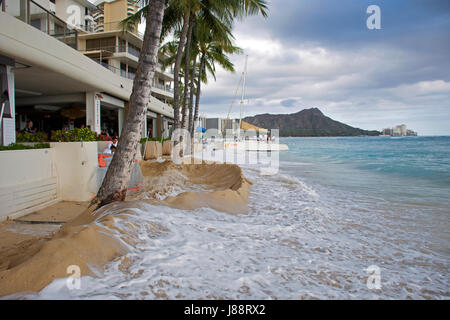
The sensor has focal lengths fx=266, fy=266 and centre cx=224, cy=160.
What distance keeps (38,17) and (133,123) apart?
7264 mm

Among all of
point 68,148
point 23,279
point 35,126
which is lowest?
point 23,279

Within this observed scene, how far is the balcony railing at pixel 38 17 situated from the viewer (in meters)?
8.22

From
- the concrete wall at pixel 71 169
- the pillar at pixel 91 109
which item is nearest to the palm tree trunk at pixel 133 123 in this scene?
the concrete wall at pixel 71 169

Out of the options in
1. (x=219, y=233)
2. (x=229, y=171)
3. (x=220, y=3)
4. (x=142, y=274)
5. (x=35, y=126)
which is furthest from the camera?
(x=35, y=126)

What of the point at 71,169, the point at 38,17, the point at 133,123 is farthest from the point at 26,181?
the point at 38,17

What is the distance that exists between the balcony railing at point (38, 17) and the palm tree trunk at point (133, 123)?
230 inches

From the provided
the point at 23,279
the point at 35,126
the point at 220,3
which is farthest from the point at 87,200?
the point at 35,126

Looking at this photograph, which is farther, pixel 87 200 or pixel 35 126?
pixel 35 126

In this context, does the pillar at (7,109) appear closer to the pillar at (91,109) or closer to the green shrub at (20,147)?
the green shrub at (20,147)

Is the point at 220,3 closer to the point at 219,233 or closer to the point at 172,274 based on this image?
the point at 219,233

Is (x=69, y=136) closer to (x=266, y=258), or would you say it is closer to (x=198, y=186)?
(x=198, y=186)

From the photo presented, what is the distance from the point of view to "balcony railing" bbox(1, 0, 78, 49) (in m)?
8.22
